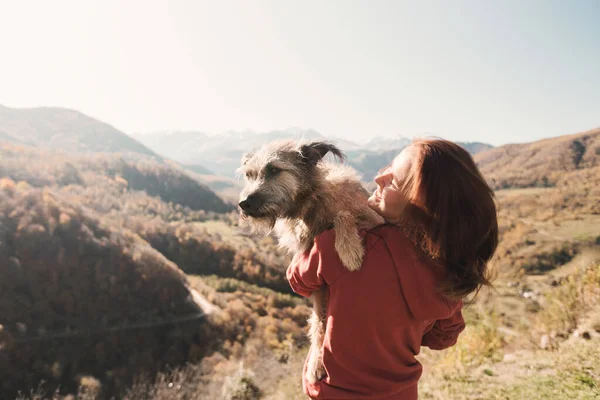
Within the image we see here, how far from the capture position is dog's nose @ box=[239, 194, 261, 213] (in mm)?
2955

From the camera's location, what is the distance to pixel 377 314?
1590 millimetres

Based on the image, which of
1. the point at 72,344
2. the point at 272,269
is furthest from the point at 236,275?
the point at 72,344

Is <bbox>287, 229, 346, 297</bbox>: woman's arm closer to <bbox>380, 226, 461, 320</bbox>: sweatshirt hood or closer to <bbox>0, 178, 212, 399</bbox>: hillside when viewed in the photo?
<bbox>380, 226, 461, 320</bbox>: sweatshirt hood

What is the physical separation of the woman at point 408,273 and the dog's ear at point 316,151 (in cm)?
138

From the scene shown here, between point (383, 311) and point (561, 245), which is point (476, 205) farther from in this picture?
point (561, 245)

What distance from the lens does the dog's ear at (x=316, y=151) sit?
305 cm

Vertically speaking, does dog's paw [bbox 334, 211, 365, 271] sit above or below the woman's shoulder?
below

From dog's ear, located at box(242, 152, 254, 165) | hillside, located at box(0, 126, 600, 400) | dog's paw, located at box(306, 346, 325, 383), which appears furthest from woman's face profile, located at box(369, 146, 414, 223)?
dog's ear, located at box(242, 152, 254, 165)

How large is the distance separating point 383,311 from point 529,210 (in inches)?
4158

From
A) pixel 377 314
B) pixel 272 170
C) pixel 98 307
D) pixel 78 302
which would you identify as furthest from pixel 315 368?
pixel 78 302

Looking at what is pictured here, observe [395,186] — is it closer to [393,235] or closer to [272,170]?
[393,235]

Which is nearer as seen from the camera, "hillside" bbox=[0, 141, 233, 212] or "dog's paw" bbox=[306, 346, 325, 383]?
"dog's paw" bbox=[306, 346, 325, 383]

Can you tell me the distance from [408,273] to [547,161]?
16973cm

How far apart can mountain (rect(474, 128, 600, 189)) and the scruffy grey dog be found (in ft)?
356
